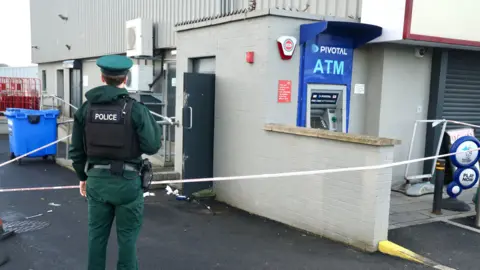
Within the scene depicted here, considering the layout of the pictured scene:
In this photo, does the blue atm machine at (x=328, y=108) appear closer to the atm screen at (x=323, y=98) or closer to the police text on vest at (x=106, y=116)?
the atm screen at (x=323, y=98)

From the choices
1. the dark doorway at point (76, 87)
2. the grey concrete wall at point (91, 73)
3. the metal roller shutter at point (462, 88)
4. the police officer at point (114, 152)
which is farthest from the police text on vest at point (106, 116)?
the dark doorway at point (76, 87)

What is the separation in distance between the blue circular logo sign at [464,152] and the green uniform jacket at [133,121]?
4.76 m

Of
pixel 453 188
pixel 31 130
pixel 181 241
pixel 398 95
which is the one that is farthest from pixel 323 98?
pixel 31 130

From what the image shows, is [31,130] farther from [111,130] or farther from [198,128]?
[111,130]

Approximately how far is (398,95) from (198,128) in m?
3.51

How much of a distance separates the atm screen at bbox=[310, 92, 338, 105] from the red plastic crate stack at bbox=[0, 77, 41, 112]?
1486 centimetres

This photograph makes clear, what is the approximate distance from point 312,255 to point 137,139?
8.18ft

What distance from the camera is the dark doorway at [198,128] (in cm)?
711

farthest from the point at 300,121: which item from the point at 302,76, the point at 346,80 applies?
the point at 346,80

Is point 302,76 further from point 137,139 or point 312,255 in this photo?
point 137,139

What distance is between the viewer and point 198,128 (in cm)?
729

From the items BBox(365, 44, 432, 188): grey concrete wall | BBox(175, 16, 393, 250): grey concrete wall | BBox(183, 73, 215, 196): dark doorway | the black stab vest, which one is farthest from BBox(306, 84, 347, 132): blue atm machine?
the black stab vest

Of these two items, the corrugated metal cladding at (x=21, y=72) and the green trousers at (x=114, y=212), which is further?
the corrugated metal cladding at (x=21, y=72)

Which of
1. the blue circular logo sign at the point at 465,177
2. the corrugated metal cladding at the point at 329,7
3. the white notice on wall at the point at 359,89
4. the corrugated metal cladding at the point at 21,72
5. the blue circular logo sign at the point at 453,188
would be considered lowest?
the blue circular logo sign at the point at 453,188
